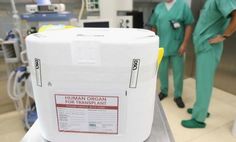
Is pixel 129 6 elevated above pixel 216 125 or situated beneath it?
elevated above

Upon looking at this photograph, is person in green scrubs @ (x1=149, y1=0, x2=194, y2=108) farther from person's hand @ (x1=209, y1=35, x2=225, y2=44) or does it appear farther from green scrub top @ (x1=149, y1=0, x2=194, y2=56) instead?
person's hand @ (x1=209, y1=35, x2=225, y2=44)

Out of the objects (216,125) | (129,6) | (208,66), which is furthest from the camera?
(129,6)

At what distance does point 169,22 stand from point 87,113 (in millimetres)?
1824

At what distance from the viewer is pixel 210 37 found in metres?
1.64

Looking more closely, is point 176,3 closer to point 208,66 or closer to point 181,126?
point 208,66

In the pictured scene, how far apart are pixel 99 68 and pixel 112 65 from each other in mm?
32

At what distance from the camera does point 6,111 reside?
2277 mm

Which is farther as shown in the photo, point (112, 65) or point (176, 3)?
point (176, 3)

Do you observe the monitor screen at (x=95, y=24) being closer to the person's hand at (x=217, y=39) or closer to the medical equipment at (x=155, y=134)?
the person's hand at (x=217, y=39)

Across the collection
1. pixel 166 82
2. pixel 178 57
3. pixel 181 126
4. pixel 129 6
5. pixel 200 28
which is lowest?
pixel 181 126

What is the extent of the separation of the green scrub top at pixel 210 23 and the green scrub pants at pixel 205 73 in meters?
0.05

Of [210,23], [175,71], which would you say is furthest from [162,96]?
[210,23]

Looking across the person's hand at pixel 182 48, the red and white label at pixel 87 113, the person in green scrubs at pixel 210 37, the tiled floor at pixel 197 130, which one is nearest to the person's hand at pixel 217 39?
the person in green scrubs at pixel 210 37

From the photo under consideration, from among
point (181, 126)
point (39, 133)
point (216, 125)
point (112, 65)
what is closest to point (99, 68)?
point (112, 65)
